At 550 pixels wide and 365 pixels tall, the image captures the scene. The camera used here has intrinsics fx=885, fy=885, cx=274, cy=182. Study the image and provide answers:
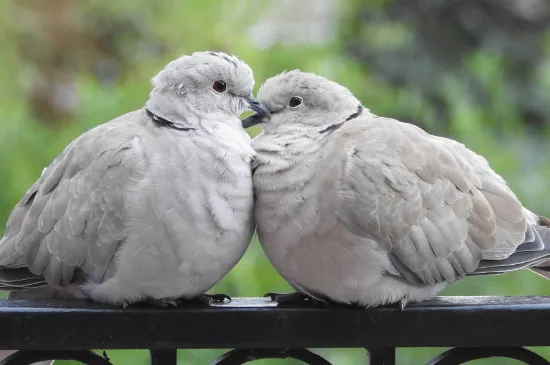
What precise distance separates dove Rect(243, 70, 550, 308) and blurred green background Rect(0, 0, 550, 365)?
2.86ft

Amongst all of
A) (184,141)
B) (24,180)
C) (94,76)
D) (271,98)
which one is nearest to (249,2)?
(94,76)

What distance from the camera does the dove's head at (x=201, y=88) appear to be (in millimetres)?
1868

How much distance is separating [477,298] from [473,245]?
27 centimetres

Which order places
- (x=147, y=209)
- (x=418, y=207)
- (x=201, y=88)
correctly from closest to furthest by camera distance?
(x=147, y=209)
(x=418, y=207)
(x=201, y=88)

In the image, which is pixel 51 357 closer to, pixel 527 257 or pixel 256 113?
pixel 256 113

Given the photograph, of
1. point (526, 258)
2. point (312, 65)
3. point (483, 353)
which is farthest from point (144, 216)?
point (312, 65)

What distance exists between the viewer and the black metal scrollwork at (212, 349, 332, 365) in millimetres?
1474

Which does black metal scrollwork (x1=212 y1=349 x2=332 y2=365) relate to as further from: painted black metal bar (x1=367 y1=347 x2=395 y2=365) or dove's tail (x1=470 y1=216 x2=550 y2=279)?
dove's tail (x1=470 y1=216 x2=550 y2=279)

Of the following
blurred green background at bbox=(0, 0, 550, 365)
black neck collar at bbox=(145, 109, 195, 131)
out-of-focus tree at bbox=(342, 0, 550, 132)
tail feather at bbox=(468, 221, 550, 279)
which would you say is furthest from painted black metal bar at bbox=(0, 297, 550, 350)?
out-of-focus tree at bbox=(342, 0, 550, 132)

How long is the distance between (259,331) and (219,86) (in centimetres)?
66

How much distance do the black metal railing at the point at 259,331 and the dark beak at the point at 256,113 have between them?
0.61 meters

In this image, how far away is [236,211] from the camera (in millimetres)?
1735

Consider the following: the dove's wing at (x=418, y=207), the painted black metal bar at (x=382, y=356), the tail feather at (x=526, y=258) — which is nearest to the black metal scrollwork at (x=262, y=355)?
the painted black metal bar at (x=382, y=356)

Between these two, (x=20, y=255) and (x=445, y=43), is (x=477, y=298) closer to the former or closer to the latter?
(x=20, y=255)
